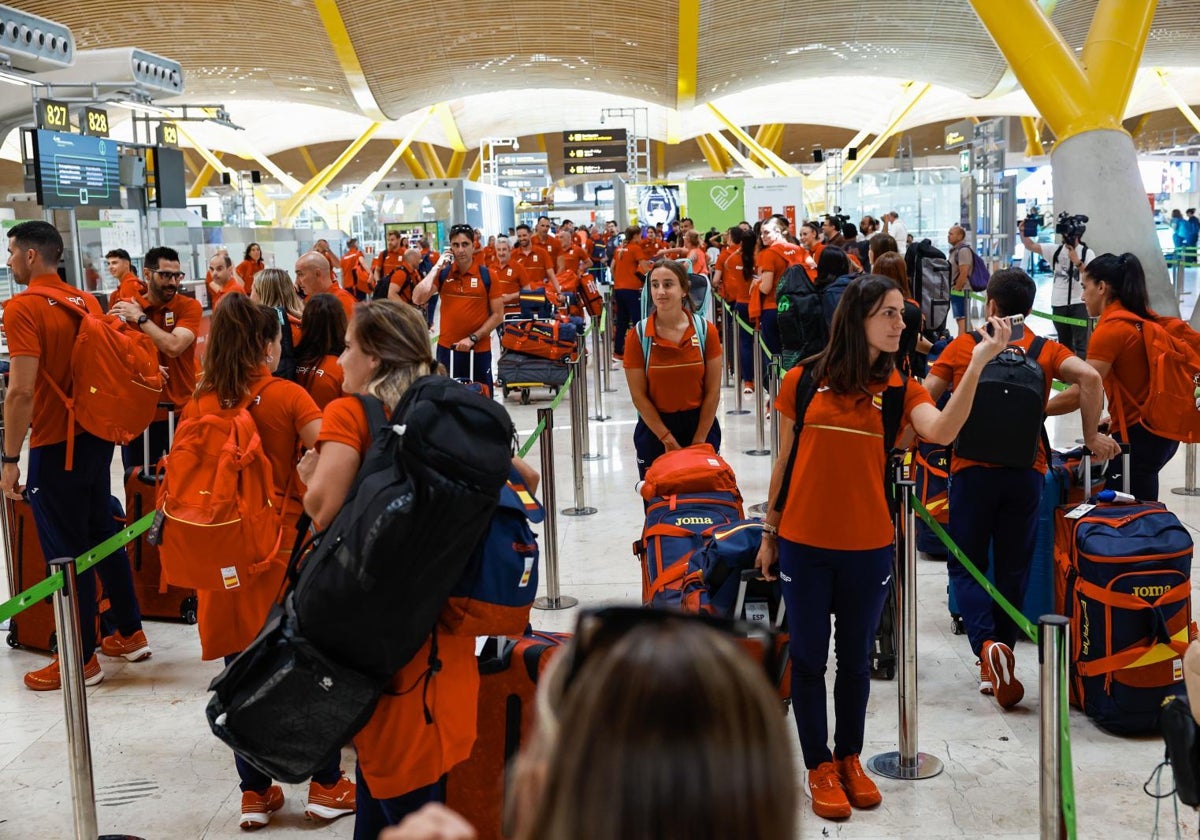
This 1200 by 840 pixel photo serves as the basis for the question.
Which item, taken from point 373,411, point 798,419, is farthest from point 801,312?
point 373,411

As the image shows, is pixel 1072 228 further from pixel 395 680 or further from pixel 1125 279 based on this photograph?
pixel 395 680

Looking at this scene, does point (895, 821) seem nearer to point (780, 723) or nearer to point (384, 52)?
point (780, 723)

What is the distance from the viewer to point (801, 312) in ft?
26.4

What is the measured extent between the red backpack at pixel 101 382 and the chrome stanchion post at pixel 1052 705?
3.95 m

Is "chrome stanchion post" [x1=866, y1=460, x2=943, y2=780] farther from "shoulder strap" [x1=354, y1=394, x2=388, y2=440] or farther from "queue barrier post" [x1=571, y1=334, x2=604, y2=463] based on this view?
"queue barrier post" [x1=571, y1=334, x2=604, y2=463]

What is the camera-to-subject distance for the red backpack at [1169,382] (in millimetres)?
5578

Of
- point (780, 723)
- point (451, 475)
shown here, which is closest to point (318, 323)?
point (451, 475)

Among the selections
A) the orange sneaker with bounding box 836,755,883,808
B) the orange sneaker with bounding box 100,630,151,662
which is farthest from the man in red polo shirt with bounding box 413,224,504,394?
the orange sneaker with bounding box 836,755,883,808

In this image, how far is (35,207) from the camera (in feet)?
47.6

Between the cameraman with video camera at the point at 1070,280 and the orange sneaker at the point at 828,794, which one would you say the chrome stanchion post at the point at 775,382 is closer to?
the cameraman with video camera at the point at 1070,280

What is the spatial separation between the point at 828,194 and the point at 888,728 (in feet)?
101

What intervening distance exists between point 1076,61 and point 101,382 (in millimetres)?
13879

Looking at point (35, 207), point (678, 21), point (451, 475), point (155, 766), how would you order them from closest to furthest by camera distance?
point (451, 475) → point (155, 766) → point (35, 207) → point (678, 21)

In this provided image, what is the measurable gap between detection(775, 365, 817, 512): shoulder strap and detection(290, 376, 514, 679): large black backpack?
1.48m
